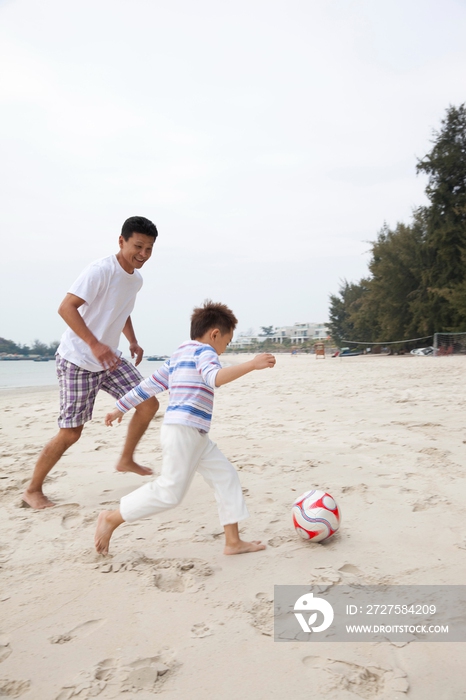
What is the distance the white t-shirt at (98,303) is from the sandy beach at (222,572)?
1.07 metres

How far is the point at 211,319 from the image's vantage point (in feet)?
9.36

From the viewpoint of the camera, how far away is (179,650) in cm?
190

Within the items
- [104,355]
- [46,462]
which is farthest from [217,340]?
[46,462]

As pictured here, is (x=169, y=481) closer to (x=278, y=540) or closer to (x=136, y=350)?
(x=278, y=540)

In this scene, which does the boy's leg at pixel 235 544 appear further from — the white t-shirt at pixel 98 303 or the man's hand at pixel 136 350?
the man's hand at pixel 136 350

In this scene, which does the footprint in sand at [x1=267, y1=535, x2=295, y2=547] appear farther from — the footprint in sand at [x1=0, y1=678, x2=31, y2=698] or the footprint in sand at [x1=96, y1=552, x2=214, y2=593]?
the footprint in sand at [x1=0, y1=678, x2=31, y2=698]

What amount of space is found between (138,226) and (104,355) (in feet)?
3.06

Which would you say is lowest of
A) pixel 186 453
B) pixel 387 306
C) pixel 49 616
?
A: pixel 49 616

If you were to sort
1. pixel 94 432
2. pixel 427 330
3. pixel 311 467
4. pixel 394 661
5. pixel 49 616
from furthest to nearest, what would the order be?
pixel 427 330 < pixel 94 432 < pixel 311 467 < pixel 49 616 < pixel 394 661

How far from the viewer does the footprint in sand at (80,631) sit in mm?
2009

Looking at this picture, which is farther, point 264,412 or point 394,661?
point 264,412

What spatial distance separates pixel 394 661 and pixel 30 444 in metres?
4.89

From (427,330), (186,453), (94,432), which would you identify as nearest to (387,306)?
(427,330)

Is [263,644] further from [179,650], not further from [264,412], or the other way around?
[264,412]
